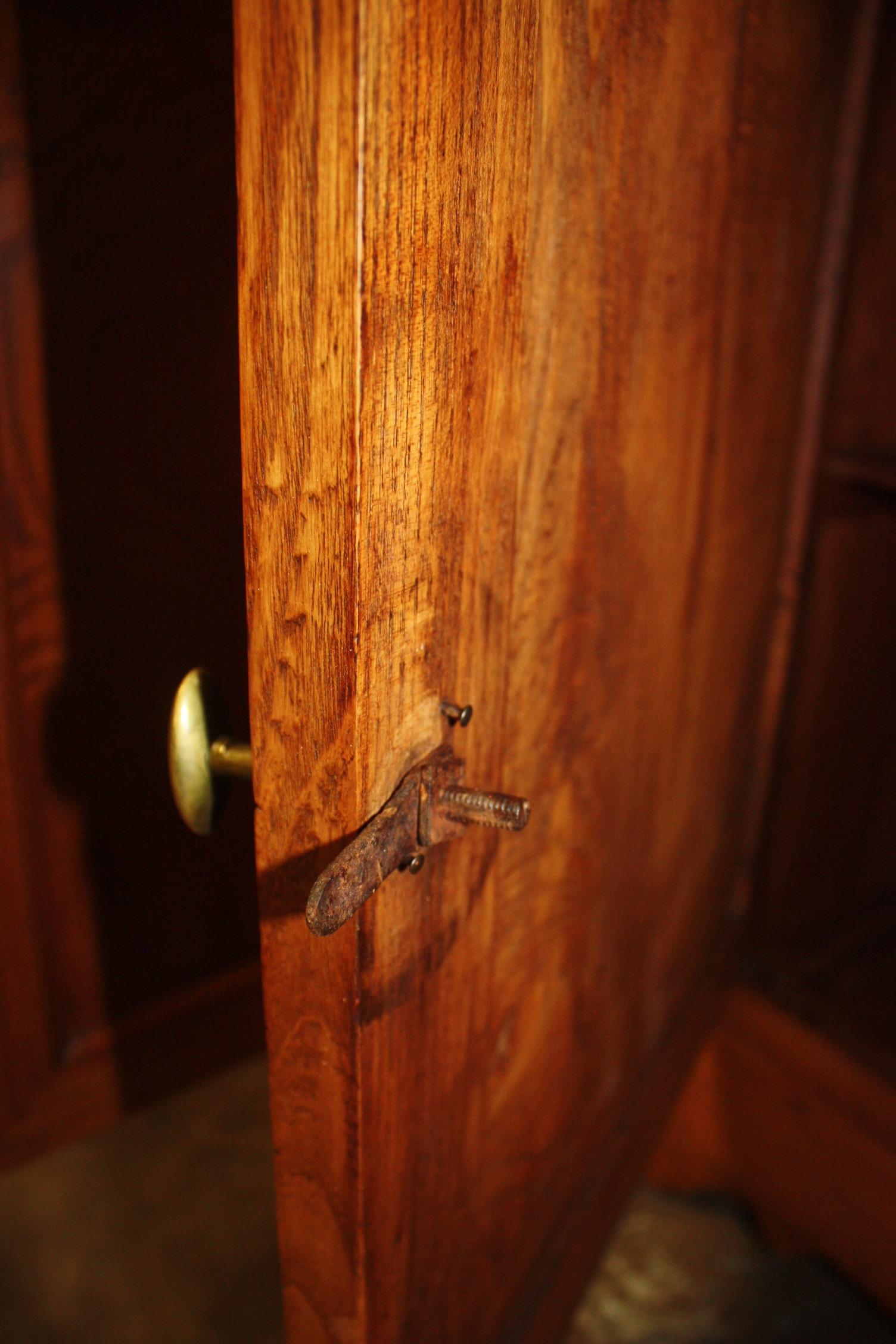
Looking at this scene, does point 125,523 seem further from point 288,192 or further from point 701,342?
point 288,192

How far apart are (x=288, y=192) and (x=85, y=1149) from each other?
1.40 metres

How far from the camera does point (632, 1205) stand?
1366mm

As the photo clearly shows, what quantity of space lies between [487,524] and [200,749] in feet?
0.64

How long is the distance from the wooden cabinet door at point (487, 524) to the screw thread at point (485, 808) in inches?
1.2

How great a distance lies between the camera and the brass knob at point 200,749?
0.52 meters

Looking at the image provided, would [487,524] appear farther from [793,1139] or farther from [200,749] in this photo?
[793,1139]

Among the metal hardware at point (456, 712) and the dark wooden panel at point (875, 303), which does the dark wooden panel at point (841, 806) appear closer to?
the dark wooden panel at point (875, 303)

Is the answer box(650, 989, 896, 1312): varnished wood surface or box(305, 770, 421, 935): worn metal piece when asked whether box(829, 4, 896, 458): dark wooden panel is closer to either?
box(650, 989, 896, 1312): varnished wood surface

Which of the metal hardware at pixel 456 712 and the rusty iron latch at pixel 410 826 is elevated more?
the metal hardware at pixel 456 712

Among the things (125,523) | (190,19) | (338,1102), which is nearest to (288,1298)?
(338,1102)

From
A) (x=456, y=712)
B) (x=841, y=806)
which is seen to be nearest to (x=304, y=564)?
(x=456, y=712)

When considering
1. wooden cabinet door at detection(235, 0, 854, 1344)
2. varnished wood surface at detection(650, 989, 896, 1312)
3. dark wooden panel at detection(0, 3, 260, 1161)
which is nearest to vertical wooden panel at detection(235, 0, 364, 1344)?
wooden cabinet door at detection(235, 0, 854, 1344)

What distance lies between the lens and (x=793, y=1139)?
118cm

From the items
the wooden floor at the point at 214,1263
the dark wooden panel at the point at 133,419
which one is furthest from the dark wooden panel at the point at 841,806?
the dark wooden panel at the point at 133,419
